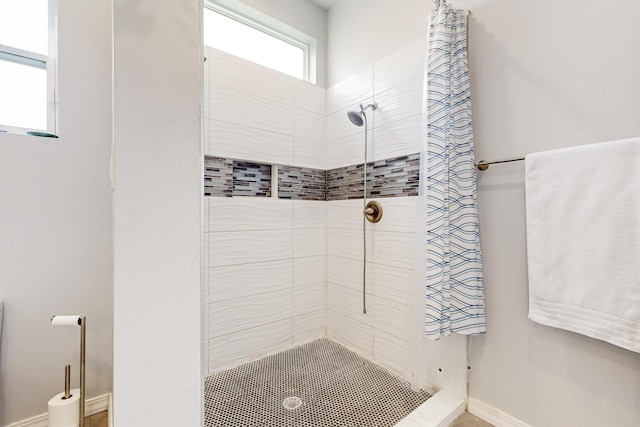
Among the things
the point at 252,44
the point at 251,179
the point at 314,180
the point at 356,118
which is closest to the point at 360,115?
the point at 356,118

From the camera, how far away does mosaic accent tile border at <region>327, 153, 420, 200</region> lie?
175 centimetres

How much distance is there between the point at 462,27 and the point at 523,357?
1.64m

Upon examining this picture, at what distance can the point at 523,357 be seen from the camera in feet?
4.33

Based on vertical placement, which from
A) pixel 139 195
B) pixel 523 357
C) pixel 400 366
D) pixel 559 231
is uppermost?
pixel 139 195

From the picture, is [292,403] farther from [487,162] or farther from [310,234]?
[487,162]

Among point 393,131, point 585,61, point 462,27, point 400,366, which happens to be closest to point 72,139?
point 393,131

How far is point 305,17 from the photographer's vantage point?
2283 millimetres

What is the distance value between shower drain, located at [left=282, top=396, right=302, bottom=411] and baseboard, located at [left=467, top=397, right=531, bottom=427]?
0.89m

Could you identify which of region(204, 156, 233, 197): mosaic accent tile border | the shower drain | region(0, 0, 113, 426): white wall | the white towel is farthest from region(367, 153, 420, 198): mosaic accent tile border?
region(0, 0, 113, 426): white wall

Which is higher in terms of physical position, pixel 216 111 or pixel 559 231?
pixel 216 111

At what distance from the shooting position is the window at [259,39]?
1.97m

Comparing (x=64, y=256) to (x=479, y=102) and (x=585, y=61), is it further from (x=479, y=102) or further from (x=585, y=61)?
(x=585, y=61)

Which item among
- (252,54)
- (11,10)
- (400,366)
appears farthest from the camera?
(252,54)

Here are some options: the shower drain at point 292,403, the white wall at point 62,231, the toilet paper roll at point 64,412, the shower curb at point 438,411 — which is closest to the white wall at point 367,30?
the white wall at point 62,231
